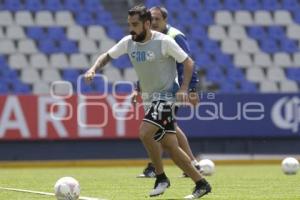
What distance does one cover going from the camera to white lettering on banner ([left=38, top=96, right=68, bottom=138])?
68.6 feet

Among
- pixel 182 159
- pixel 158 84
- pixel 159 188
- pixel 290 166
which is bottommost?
pixel 290 166

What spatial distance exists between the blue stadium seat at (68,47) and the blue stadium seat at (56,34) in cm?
19

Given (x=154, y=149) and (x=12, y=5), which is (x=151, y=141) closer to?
(x=154, y=149)

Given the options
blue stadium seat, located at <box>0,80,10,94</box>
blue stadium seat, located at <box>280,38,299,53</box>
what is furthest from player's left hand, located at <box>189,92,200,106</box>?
blue stadium seat, located at <box>280,38,299,53</box>

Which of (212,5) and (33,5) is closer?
(33,5)

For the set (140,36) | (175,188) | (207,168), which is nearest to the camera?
(140,36)

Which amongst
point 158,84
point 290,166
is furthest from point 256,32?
point 158,84

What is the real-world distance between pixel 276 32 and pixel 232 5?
151 cm

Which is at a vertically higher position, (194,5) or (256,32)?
(194,5)

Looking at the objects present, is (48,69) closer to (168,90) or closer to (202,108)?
(202,108)

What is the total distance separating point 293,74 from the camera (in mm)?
24859

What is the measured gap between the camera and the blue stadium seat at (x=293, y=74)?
2472 centimetres

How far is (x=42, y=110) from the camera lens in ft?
68.7

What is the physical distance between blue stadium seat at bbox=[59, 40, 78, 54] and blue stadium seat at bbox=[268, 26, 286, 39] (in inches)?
229
